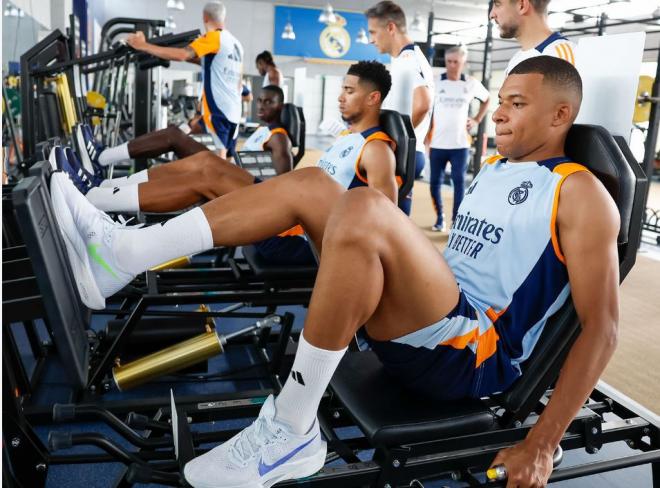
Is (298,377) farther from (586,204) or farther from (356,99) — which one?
(356,99)

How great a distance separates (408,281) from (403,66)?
7.85ft

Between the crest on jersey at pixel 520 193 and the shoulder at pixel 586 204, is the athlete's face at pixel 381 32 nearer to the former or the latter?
the crest on jersey at pixel 520 193

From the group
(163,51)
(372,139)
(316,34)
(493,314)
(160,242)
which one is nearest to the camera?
(493,314)

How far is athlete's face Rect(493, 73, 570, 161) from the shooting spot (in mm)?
1374

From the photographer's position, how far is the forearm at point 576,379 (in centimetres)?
119

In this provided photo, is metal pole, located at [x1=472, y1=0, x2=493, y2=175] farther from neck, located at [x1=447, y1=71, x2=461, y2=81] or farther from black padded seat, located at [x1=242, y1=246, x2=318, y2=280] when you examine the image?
black padded seat, located at [x1=242, y1=246, x2=318, y2=280]

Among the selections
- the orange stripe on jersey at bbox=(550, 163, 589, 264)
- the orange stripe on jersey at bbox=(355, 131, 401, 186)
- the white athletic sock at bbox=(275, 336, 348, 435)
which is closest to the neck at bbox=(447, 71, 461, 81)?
the orange stripe on jersey at bbox=(355, 131, 401, 186)

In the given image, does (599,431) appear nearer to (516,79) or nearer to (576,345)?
(576,345)

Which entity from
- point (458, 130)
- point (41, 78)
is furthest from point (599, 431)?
point (458, 130)

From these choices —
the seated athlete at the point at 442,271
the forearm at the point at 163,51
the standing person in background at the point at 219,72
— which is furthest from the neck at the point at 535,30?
the standing person in background at the point at 219,72

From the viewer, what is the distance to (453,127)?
15.8 ft

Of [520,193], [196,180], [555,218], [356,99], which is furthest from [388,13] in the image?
[555,218]

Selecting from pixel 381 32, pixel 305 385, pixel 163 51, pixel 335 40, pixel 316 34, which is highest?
pixel 316 34

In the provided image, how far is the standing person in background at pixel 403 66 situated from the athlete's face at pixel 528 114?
1761mm
